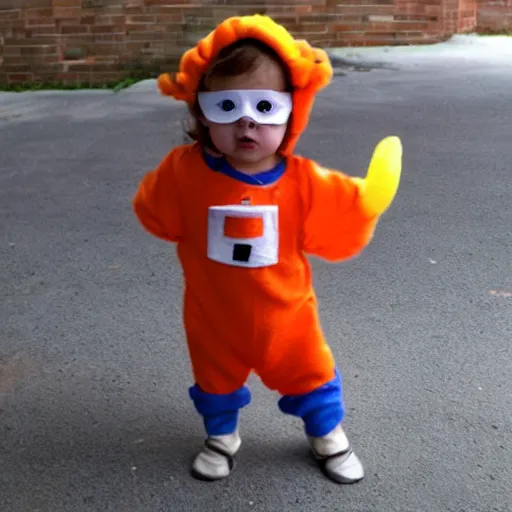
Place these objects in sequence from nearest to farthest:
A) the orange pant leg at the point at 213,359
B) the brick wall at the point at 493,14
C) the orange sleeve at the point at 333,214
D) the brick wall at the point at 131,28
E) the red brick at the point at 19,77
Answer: the orange sleeve at the point at 333,214
the orange pant leg at the point at 213,359
the brick wall at the point at 131,28
the red brick at the point at 19,77
the brick wall at the point at 493,14

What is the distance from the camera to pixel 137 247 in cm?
366

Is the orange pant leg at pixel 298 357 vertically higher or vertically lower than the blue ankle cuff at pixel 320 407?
higher

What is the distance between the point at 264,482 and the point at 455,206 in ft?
8.18

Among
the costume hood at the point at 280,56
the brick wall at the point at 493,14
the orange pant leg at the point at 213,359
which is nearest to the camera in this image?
the costume hood at the point at 280,56

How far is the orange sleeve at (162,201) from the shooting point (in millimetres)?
1882

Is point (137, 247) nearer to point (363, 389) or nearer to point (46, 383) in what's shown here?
point (46, 383)

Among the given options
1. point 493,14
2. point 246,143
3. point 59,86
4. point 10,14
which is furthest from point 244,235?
point 493,14

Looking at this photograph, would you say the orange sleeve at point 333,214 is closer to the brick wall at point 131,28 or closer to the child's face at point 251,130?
the child's face at point 251,130

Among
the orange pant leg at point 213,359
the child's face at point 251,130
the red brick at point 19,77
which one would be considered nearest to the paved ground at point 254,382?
the orange pant leg at point 213,359

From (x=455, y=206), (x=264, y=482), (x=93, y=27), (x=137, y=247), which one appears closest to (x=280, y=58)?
(x=264, y=482)

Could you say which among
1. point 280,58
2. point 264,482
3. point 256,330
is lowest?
point 264,482

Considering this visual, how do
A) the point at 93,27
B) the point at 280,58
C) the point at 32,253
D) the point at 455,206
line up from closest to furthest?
the point at 280,58, the point at 32,253, the point at 455,206, the point at 93,27

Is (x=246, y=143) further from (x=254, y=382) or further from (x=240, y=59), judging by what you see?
(x=254, y=382)

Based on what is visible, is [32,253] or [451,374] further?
[32,253]
